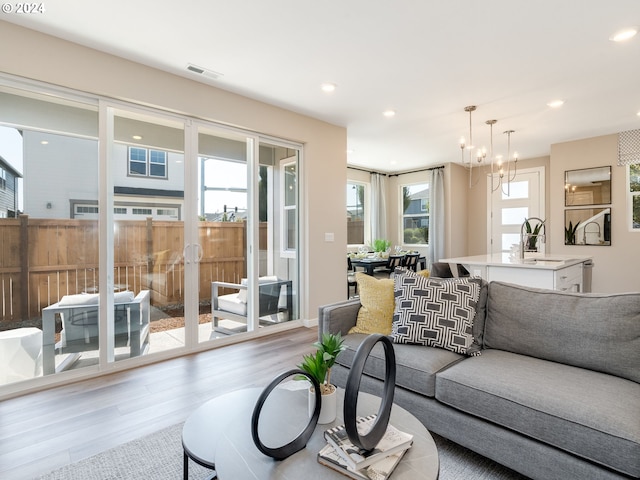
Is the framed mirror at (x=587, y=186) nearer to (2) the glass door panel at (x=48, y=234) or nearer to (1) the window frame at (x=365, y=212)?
(1) the window frame at (x=365, y=212)

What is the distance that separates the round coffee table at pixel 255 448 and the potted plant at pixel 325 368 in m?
0.06

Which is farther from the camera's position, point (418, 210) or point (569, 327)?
point (418, 210)

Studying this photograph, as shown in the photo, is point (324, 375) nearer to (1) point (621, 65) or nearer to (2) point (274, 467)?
(2) point (274, 467)

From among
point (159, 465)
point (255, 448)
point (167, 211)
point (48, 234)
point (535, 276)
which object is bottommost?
point (159, 465)

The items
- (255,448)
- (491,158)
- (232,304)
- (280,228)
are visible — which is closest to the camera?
(255,448)

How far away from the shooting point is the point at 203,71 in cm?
313

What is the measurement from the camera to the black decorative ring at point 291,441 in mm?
1116

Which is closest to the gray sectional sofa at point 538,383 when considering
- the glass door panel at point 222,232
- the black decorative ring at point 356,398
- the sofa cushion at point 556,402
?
the sofa cushion at point 556,402

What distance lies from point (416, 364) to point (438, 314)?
15.4 inches

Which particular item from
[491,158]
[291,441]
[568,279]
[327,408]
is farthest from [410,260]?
[291,441]

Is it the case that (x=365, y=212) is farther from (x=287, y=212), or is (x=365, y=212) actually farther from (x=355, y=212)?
(x=287, y=212)

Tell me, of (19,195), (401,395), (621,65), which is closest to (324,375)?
(401,395)

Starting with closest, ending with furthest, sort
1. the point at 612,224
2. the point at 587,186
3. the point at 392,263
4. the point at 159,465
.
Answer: the point at 159,465 → the point at 612,224 → the point at 587,186 → the point at 392,263

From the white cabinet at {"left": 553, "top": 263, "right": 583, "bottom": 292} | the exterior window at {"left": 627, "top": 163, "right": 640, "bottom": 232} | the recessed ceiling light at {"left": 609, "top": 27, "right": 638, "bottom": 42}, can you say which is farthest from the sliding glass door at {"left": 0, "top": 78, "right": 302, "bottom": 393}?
the exterior window at {"left": 627, "top": 163, "right": 640, "bottom": 232}
